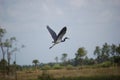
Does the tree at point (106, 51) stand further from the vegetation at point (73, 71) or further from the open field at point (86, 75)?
the open field at point (86, 75)

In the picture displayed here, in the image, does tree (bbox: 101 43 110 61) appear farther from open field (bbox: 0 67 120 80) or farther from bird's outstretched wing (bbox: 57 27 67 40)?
bird's outstretched wing (bbox: 57 27 67 40)

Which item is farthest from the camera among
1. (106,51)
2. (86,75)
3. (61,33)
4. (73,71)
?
(106,51)

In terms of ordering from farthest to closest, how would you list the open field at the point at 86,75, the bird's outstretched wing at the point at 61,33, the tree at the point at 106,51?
the tree at the point at 106,51 < the open field at the point at 86,75 < the bird's outstretched wing at the point at 61,33

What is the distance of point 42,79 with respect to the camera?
16.1 metres

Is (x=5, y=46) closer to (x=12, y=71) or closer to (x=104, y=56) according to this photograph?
(x=12, y=71)

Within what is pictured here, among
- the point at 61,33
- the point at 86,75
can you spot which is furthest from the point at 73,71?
the point at 61,33

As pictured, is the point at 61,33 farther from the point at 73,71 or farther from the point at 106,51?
the point at 106,51

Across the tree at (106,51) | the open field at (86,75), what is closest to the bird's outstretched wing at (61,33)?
the open field at (86,75)

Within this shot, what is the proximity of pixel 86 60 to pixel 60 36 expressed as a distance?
5887cm

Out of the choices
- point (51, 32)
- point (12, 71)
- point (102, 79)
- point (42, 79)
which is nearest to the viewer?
point (51, 32)

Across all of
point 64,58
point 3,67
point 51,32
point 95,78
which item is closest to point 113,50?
point 64,58

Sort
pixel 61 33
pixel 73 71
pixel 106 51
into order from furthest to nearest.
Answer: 1. pixel 106 51
2. pixel 73 71
3. pixel 61 33

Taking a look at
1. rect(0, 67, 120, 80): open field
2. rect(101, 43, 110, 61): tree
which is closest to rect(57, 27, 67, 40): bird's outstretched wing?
rect(0, 67, 120, 80): open field

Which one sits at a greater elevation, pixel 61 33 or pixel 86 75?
pixel 61 33
